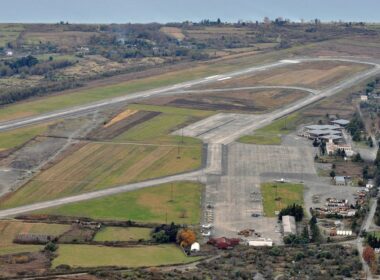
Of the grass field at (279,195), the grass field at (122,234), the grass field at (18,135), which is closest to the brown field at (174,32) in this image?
the grass field at (18,135)

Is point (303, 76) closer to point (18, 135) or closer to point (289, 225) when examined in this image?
point (18, 135)

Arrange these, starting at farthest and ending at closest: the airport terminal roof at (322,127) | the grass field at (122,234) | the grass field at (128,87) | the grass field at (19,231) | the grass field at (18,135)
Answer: the grass field at (128,87)
the airport terminal roof at (322,127)
the grass field at (18,135)
the grass field at (122,234)
the grass field at (19,231)

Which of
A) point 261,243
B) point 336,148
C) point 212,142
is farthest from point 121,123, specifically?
point 261,243

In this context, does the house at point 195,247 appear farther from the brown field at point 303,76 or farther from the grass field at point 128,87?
the brown field at point 303,76

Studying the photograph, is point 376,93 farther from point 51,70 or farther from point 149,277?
point 149,277

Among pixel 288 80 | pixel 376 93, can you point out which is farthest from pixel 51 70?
pixel 376 93

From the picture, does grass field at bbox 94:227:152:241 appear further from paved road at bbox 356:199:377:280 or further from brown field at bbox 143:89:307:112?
brown field at bbox 143:89:307:112

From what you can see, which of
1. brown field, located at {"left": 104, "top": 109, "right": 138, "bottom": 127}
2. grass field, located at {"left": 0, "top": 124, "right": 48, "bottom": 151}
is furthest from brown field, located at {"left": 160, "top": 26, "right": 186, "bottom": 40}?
grass field, located at {"left": 0, "top": 124, "right": 48, "bottom": 151}
